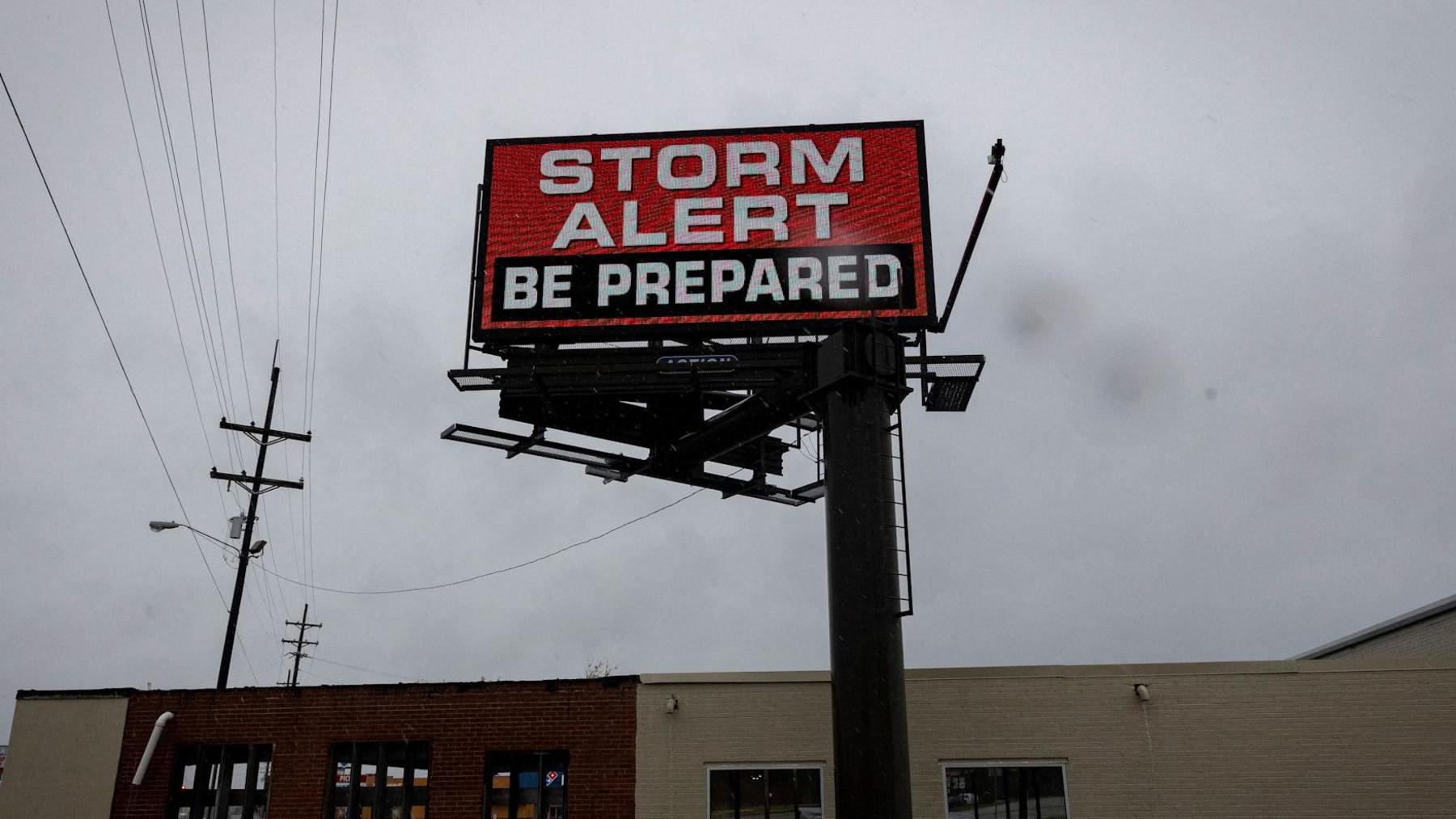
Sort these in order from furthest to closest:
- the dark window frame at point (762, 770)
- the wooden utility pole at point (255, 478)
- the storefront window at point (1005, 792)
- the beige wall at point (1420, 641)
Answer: the wooden utility pole at point (255, 478) → the beige wall at point (1420, 641) → the dark window frame at point (762, 770) → the storefront window at point (1005, 792)

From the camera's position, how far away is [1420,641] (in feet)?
52.6

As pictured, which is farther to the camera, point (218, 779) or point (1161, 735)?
point (218, 779)

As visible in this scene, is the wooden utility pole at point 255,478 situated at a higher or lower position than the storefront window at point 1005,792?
higher

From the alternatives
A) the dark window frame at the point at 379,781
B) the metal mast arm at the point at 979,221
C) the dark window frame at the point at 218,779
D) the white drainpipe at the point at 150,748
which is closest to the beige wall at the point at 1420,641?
the metal mast arm at the point at 979,221

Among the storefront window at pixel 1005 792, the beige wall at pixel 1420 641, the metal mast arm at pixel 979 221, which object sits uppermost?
the metal mast arm at pixel 979 221

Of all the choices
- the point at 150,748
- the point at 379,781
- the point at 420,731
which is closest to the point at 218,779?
the point at 150,748

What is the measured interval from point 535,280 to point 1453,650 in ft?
43.5

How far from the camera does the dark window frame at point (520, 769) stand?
1410cm

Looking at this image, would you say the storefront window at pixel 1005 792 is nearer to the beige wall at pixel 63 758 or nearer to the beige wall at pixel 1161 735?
the beige wall at pixel 1161 735

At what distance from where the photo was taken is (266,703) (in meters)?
15.0

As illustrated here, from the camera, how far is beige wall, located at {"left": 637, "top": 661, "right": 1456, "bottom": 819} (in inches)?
508

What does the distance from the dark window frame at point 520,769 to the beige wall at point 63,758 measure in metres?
5.14

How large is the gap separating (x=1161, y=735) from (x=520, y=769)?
25.4 ft

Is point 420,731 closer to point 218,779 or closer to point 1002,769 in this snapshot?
point 218,779
